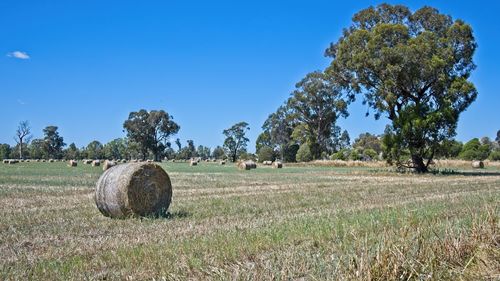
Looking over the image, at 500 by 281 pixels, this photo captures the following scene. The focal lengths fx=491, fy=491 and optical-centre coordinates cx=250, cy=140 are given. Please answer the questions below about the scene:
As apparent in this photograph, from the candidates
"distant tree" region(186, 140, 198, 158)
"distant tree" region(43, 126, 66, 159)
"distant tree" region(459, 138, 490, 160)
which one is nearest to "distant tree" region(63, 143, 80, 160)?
"distant tree" region(43, 126, 66, 159)

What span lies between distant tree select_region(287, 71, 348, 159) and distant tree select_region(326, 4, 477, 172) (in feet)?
142

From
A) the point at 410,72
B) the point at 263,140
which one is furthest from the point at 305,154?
the point at 410,72

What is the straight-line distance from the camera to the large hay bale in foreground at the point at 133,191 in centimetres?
1212

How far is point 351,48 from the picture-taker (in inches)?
1494

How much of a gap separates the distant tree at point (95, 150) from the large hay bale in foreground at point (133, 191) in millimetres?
149240

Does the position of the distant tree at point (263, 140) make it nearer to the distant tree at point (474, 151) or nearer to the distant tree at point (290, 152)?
the distant tree at point (290, 152)

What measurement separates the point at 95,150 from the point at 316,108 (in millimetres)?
95595

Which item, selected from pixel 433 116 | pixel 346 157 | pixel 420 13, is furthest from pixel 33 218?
pixel 346 157

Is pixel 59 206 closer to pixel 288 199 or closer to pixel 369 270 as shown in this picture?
pixel 288 199

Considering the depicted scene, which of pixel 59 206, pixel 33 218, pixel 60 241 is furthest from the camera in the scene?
pixel 59 206

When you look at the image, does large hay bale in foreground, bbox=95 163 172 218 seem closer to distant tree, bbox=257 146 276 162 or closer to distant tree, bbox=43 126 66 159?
distant tree, bbox=257 146 276 162

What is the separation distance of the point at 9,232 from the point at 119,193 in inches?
126

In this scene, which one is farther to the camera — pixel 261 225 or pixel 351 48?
pixel 351 48

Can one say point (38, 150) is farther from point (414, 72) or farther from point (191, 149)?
point (414, 72)
